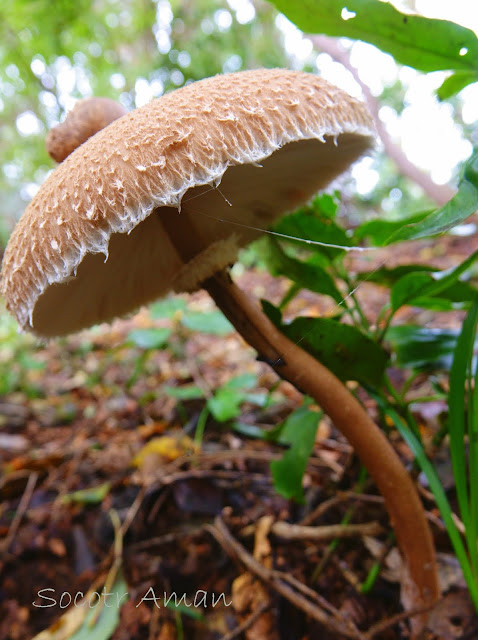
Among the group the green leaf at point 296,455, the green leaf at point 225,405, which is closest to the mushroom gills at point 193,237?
the green leaf at point 296,455

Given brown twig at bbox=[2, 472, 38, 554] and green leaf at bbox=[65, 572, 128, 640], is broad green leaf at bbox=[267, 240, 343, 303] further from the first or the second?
brown twig at bbox=[2, 472, 38, 554]

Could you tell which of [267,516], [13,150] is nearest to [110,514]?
[267,516]

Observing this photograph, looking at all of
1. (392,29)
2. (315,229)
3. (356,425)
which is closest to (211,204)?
(315,229)

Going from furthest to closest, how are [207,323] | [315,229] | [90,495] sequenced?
[207,323], [90,495], [315,229]

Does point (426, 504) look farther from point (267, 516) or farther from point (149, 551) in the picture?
point (149, 551)

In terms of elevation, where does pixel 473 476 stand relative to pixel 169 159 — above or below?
below

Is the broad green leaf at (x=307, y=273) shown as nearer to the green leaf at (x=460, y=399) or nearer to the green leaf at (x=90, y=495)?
the green leaf at (x=460, y=399)

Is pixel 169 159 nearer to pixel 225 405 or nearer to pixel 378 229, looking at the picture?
pixel 378 229
